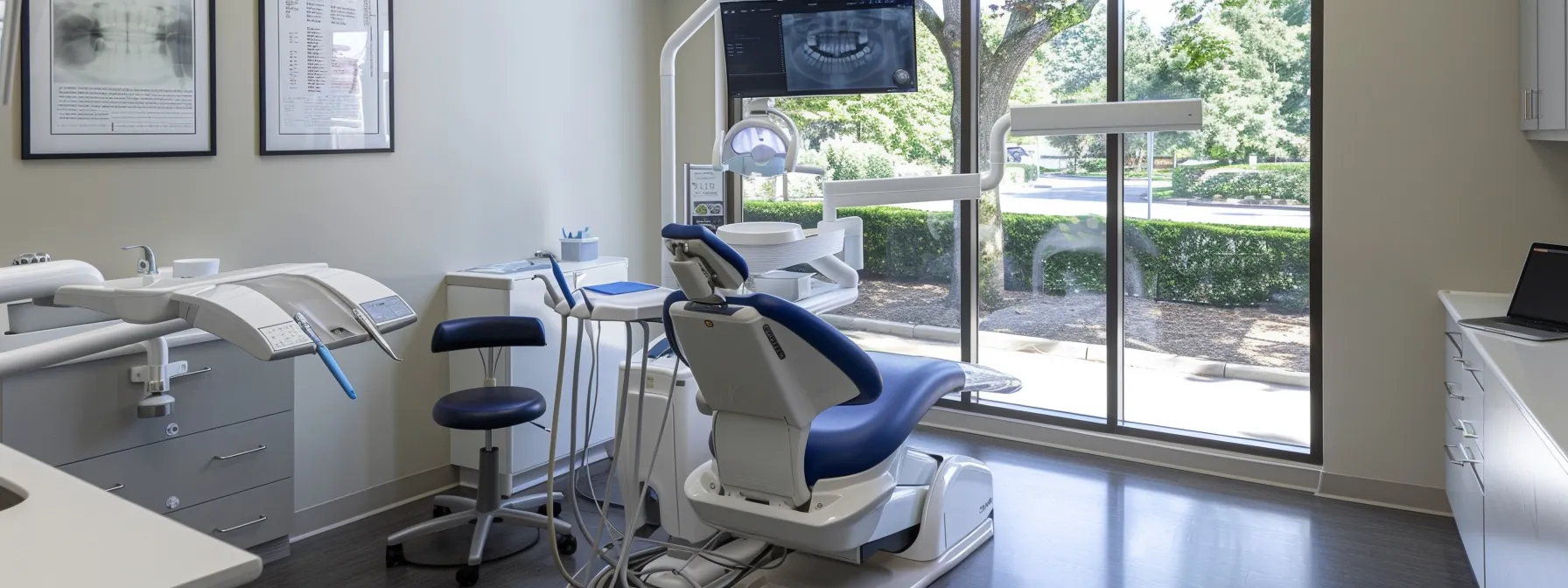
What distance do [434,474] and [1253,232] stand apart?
316 cm

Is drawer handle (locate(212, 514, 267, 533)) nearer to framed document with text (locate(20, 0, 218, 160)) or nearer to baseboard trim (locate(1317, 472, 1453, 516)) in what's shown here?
framed document with text (locate(20, 0, 218, 160))

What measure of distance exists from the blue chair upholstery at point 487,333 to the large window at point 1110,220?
1.90 m

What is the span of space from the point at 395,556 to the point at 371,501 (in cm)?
57

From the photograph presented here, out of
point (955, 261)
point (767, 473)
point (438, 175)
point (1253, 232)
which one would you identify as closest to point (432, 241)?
point (438, 175)

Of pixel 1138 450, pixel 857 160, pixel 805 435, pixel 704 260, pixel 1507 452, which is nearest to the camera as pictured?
pixel 1507 452

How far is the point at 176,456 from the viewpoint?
301cm

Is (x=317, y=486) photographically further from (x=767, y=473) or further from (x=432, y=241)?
(x=767, y=473)

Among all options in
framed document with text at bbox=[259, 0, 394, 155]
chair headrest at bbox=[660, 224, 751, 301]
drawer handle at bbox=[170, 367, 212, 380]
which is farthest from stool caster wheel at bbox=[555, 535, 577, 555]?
framed document with text at bbox=[259, 0, 394, 155]

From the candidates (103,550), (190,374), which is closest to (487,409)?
(190,374)

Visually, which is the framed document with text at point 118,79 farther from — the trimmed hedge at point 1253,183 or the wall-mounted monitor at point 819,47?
the trimmed hedge at point 1253,183

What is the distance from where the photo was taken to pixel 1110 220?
4.35 metres

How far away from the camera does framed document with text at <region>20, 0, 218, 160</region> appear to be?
290 centimetres

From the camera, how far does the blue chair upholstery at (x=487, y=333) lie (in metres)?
3.42

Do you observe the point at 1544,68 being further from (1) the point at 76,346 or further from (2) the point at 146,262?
(2) the point at 146,262
